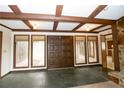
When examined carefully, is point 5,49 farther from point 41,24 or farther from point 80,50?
point 80,50

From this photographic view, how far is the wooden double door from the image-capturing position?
6.77 m

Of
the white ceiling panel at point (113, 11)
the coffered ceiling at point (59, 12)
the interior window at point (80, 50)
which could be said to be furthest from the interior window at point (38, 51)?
the white ceiling panel at point (113, 11)

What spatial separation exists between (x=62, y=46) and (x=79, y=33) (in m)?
1.45

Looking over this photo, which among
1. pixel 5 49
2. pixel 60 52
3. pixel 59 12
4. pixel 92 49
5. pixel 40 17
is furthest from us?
pixel 92 49

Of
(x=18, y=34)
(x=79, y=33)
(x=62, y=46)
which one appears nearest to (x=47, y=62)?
(x=62, y=46)

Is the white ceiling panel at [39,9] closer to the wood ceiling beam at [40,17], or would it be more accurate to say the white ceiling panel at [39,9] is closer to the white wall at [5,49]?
the wood ceiling beam at [40,17]

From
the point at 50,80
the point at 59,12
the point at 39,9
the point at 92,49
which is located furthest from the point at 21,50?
the point at 92,49

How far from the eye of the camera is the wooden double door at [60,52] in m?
6.77

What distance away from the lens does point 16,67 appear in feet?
20.4

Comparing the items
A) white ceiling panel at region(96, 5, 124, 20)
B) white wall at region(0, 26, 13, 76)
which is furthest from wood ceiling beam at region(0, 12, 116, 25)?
white wall at region(0, 26, 13, 76)

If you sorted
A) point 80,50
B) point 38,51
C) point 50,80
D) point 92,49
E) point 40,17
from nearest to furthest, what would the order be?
point 40,17
point 50,80
point 38,51
point 80,50
point 92,49

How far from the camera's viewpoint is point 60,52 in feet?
22.9

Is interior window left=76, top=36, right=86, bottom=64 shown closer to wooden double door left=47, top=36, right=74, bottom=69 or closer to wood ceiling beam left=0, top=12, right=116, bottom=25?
wooden double door left=47, top=36, right=74, bottom=69

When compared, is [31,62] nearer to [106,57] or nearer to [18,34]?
[18,34]
